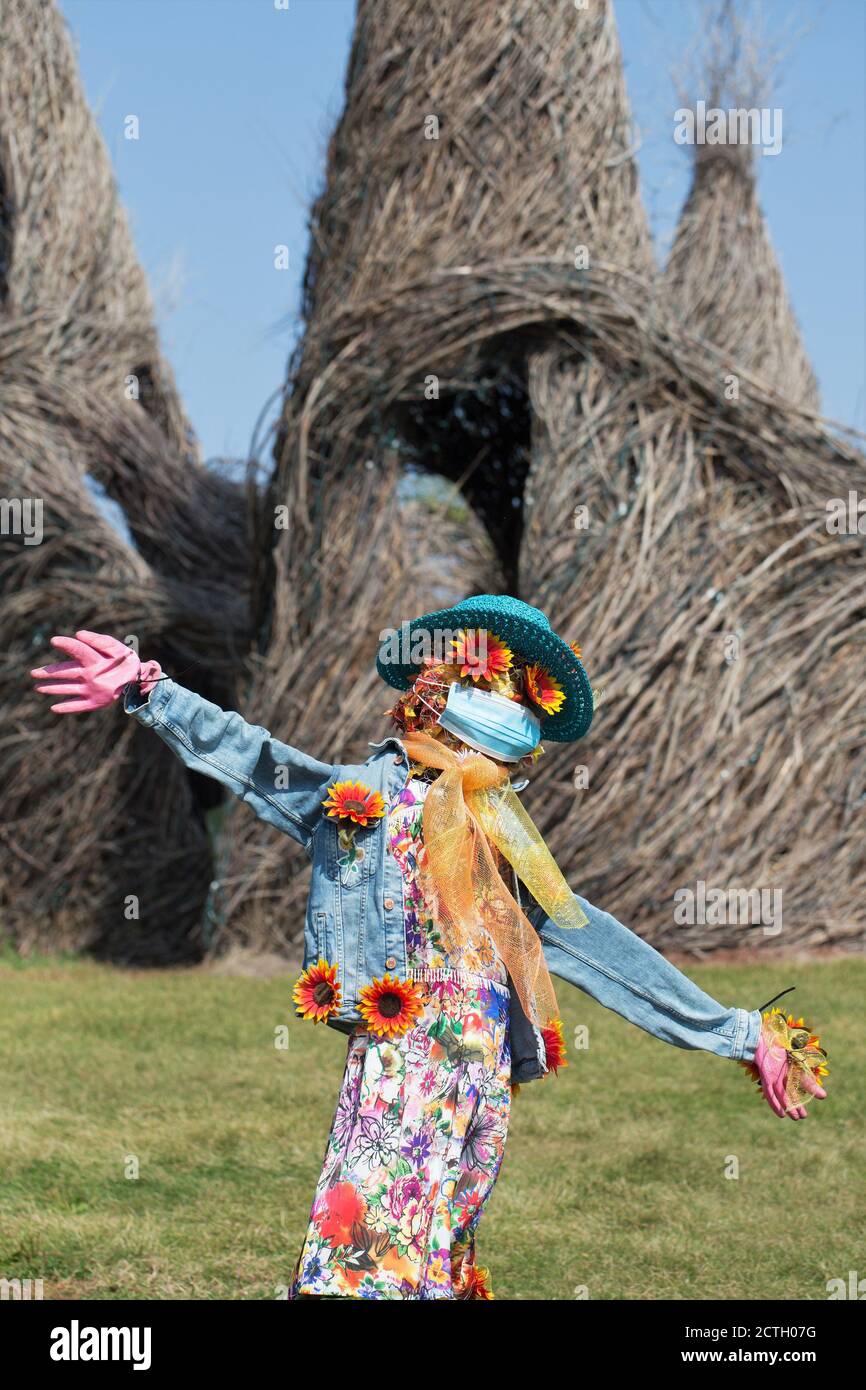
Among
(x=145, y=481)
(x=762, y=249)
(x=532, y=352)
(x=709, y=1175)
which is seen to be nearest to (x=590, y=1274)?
(x=709, y=1175)

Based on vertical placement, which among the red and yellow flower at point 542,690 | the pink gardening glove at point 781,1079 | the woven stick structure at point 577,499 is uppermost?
the woven stick structure at point 577,499

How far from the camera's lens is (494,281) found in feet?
21.8

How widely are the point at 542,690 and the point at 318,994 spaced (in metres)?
0.68

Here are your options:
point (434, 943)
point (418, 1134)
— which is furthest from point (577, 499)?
point (418, 1134)

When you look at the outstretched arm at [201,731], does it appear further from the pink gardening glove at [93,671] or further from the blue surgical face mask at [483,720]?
the blue surgical face mask at [483,720]

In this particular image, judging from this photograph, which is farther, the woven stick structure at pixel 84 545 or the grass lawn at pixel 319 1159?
the woven stick structure at pixel 84 545

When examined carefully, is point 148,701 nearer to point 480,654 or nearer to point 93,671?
point 93,671

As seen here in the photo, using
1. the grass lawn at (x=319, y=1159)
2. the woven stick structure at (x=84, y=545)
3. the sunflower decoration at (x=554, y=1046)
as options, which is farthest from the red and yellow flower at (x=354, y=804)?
the woven stick structure at (x=84, y=545)

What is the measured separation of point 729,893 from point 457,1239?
4.01 meters

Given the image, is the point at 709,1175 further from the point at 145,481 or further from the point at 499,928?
the point at 145,481

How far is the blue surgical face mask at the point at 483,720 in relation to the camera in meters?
2.68

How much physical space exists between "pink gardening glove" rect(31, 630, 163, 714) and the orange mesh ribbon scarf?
0.50 metres

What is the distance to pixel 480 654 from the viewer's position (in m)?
2.70

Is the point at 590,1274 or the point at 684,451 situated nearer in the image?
the point at 590,1274
